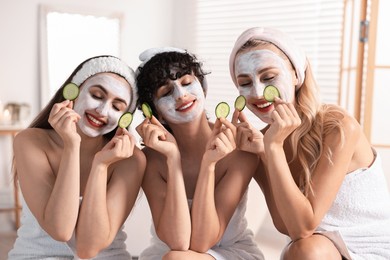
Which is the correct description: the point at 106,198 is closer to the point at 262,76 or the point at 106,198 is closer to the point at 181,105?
the point at 181,105

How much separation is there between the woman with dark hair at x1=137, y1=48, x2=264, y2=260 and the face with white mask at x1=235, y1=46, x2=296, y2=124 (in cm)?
12

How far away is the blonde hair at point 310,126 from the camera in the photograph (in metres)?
1.40

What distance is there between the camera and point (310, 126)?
1.44 metres

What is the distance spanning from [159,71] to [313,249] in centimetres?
64

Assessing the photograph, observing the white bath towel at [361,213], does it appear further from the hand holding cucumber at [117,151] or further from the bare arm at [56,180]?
the bare arm at [56,180]

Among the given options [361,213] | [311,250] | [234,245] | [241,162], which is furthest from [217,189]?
[361,213]

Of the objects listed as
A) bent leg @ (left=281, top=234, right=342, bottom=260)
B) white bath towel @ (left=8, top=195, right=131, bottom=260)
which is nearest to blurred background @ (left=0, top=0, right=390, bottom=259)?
white bath towel @ (left=8, top=195, right=131, bottom=260)

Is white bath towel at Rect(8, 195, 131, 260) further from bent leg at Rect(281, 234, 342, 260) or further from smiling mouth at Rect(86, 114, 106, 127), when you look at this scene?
bent leg at Rect(281, 234, 342, 260)

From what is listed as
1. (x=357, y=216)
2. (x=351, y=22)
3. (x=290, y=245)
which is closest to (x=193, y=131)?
(x=290, y=245)

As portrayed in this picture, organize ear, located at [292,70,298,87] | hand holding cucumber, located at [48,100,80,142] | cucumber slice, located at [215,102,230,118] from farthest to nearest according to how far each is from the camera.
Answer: ear, located at [292,70,298,87] < cucumber slice, located at [215,102,230,118] < hand holding cucumber, located at [48,100,80,142]

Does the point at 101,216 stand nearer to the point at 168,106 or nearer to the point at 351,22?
the point at 168,106

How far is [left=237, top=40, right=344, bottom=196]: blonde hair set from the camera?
1402 millimetres

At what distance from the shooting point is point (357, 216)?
4.73ft

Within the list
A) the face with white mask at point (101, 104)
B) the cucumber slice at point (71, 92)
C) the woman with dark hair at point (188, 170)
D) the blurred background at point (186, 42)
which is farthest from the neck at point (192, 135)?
the blurred background at point (186, 42)
